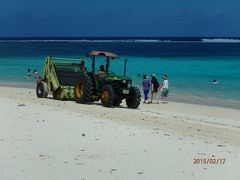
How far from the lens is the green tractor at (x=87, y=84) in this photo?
17.2 meters

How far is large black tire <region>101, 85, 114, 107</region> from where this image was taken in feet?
55.1

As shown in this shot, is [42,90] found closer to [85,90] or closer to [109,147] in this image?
[85,90]

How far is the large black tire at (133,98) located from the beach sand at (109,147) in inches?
143

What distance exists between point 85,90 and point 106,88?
2.74ft

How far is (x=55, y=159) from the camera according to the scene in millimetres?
8430

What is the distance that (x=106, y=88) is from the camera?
667 inches

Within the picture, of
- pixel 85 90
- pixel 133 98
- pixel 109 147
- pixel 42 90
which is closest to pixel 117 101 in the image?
pixel 133 98

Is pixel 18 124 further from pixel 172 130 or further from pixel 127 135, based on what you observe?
pixel 172 130
